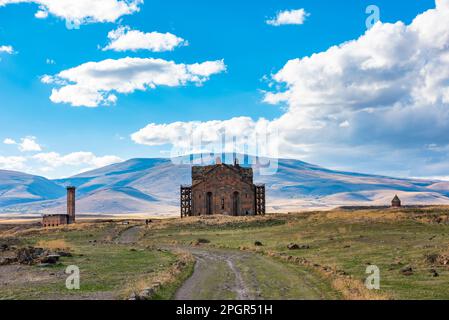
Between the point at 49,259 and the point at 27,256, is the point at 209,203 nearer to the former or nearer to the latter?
the point at 27,256

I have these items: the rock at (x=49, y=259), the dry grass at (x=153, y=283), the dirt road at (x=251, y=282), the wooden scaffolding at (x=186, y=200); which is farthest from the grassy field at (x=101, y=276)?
the wooden scaffolding at (x=186, y=200)

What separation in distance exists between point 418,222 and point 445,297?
35663 mm

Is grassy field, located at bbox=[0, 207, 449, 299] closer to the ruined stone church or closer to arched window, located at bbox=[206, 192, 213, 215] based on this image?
the ruined stone church

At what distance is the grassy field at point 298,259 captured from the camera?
22234 mm

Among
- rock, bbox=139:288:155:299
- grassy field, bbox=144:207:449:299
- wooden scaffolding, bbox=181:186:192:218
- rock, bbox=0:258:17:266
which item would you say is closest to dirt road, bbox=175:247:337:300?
rock, bbox=139:288:155:299

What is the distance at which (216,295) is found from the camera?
20.0m

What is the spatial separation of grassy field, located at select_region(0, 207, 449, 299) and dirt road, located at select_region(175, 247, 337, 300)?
0.25 feet

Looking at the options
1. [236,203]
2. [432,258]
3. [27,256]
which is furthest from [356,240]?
[236,203]

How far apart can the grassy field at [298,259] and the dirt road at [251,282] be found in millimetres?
75

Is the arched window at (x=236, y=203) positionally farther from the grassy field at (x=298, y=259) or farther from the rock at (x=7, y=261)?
the rock at (x=7, y=261)
